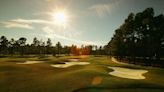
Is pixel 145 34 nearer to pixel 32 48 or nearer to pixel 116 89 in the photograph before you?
pixel 116 89

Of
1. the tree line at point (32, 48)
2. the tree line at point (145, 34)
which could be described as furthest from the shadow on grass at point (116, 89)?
the tree line at point (32, 48)

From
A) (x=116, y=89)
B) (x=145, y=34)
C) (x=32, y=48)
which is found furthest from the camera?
(x=32, y=48)

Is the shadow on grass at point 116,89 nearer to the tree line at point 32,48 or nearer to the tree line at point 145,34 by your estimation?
the tree line at point 145,34

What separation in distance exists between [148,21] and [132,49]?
1133 cm

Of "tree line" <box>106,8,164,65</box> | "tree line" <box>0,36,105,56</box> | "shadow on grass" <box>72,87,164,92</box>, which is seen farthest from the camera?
"tree line" <box>0,36,105,56</box>

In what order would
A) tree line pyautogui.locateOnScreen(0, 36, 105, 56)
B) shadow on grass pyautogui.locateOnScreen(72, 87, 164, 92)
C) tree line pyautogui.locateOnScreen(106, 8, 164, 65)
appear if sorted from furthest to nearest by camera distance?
tree line pyautogui.locateOnScreen(0, 36, 105, 56) < tree line pyautogui.locateOnScreen(106, 8, 164, 65) < shadow on grass pyautogui.locateOnScreen(72, 87, 164, 92)

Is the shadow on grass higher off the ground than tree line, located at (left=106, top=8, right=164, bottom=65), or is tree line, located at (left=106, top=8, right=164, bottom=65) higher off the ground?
tree line, located at (left=106, top=8, right=164, bottom=65)

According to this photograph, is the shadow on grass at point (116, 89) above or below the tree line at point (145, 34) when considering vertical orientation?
below

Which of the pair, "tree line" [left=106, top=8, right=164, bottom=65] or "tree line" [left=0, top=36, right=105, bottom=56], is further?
"tree line" [left=0, top=36, right=105, bottom=56]

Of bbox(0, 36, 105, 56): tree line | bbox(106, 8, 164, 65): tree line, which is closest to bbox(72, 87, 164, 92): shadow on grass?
bbox(106, 8, 164, 65): tree line

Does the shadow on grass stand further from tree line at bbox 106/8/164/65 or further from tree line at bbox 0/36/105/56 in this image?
tree line at bbox 0/36/105/56

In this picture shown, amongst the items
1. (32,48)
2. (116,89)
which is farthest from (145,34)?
(32,48)

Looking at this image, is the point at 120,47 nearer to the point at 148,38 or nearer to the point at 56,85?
the point at 148,38

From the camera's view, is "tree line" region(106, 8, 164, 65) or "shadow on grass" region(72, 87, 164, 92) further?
"tree line" region(106, 8, 164, 65)
